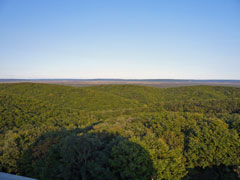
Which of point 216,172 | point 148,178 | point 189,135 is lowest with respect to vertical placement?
point 216,172

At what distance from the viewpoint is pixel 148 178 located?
15.4 ft

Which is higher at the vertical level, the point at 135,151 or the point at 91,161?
the point at 135,151

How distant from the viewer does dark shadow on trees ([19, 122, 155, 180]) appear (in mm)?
4633

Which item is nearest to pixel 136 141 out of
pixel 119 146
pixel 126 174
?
pixel 119 146

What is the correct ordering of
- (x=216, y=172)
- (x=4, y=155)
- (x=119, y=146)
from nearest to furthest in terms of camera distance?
(x=119, y=146) → (x=4, y=155) → (x=216, y=172)

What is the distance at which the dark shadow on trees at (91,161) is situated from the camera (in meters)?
4.63

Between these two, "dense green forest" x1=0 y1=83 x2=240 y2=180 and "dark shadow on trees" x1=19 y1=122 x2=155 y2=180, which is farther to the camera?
"dense green forest" x1=0 y1=83 x2=240 y2=180

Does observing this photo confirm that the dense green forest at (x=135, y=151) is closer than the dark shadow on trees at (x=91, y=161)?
No

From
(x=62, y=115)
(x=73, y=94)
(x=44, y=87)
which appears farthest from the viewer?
(x=44, y=87)

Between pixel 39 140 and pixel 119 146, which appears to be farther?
pixel 39 140

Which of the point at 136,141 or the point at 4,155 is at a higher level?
the point at 136,141

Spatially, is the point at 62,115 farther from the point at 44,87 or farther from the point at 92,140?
the point at 44,87

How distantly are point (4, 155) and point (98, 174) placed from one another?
143 inches

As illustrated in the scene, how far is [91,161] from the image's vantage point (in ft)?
16.2
